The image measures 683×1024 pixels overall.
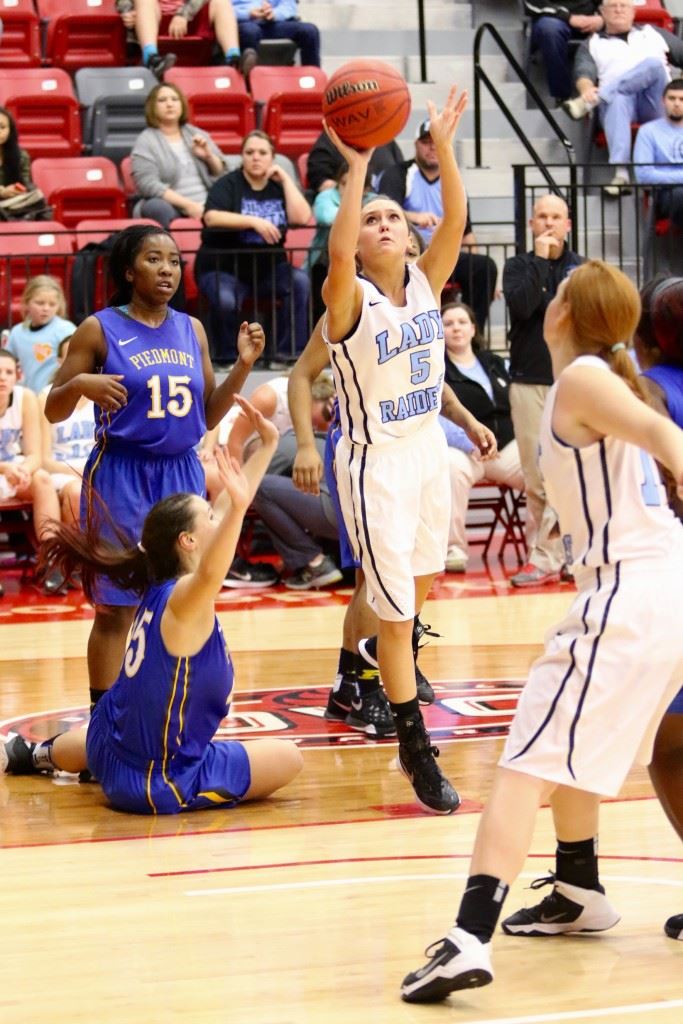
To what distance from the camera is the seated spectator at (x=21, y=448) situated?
9.95m

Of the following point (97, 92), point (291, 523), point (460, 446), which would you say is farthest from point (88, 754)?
point (97, 92)

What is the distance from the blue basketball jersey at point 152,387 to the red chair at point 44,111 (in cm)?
709

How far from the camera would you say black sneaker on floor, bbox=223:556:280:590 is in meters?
10.1

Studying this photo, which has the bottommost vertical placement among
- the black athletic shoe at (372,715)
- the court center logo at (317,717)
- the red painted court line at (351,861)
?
the court center logo at (317,717)

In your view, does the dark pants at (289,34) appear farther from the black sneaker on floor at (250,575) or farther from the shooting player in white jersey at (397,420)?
the shooting player in white jersey at (397,420)

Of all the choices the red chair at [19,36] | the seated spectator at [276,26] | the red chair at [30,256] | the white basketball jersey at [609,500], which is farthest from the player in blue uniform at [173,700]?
the seated spectator at [276,26]

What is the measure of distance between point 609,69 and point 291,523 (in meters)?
5.37

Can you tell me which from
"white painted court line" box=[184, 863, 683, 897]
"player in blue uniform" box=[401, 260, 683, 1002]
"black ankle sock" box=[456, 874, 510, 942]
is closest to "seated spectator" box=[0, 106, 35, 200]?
"white painted court line" box=[184, 863, 683, 897]

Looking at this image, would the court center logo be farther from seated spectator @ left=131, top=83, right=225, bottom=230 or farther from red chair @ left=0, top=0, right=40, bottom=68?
red chair @ left=0, top=0, right=40, bottom=68

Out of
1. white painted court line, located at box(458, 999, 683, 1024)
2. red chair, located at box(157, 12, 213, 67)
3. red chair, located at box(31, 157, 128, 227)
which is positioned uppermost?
red chair, located at box(157, 12, 213, 67)

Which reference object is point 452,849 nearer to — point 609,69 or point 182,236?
point 182,236

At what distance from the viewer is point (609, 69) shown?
13.2 metres

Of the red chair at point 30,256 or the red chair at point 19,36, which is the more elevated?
the red chair at point 19,36

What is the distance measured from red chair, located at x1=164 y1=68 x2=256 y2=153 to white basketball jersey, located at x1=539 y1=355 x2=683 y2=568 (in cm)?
975
